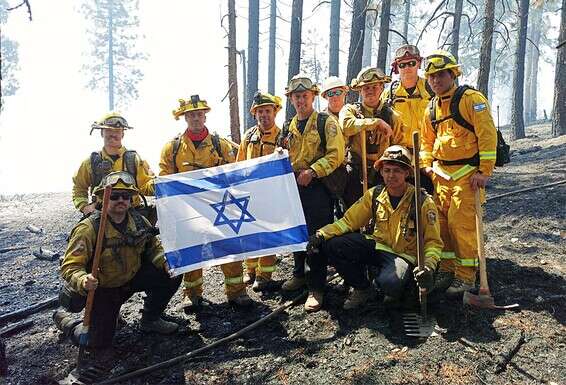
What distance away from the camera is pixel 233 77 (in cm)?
1170

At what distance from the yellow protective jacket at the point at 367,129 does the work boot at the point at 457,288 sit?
1867 mm

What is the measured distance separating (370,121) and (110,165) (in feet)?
11.1

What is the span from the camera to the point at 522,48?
62.4 ft

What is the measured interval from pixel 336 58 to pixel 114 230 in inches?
657

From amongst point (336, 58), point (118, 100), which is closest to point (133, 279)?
point (336, 58)

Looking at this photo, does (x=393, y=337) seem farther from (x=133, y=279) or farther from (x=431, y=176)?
(x=133, y=279)

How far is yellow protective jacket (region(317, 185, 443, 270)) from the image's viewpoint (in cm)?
470

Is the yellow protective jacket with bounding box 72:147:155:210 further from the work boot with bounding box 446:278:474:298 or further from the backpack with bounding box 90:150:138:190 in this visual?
the work boot with bounding box 446:278:474:298

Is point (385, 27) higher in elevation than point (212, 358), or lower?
higher

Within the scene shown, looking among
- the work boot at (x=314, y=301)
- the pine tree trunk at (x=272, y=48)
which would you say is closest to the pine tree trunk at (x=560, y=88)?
the work boot at (x=314, y=301)

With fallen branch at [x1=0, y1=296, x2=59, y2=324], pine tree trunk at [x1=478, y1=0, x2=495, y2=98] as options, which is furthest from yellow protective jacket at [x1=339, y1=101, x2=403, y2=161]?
pine tree trunk at [x1=478, y1=0, x2=495, y2=98]

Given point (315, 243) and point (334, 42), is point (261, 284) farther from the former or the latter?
point (334, 42)

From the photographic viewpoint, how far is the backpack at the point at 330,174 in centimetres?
553

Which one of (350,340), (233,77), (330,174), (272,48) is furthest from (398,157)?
(272,48)
